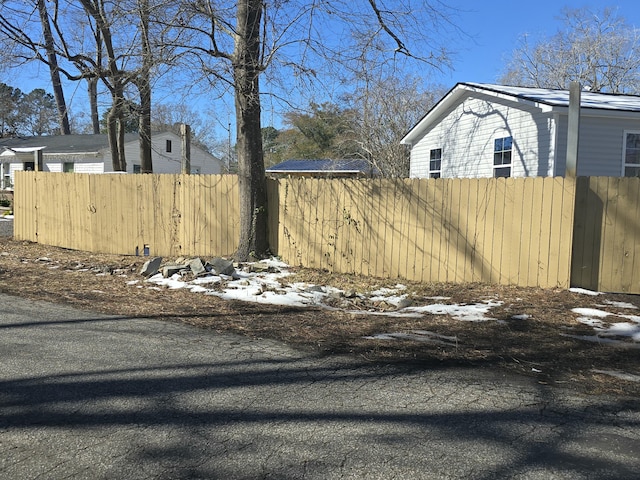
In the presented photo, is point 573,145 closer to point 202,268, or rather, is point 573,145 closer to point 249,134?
point 249,134

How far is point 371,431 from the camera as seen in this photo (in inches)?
137

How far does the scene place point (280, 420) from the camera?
3643mm

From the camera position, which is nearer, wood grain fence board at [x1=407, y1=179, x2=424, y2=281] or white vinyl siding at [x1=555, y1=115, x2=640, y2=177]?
wood grain fence board at [x1=407, y1=179, x2=424, y2=281]

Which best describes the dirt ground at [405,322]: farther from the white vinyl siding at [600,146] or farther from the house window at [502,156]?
Result: the house window at [502,156]

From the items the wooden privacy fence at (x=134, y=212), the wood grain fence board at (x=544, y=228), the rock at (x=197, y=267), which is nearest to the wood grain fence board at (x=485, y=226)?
the wood grain fence board at (x=544, y=228)

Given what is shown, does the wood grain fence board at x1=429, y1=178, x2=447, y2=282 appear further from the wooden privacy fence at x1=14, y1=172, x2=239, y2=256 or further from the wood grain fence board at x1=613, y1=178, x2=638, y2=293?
the wooden privacy fence at x1=14, y1=172, x2=239, y2=256

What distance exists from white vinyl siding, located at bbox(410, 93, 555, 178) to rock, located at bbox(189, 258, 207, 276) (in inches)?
323

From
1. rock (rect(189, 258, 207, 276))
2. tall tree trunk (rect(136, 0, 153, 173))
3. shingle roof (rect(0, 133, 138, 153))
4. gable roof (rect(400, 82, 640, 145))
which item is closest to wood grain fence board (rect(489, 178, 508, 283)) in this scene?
gable roof (rect(400, 82, 640, 145))

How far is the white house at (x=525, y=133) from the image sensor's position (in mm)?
→ 11938

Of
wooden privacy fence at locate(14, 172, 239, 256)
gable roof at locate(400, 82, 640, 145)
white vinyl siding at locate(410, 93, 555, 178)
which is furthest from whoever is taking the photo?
white vinyl siding at locate(410, 93, 555, 178)

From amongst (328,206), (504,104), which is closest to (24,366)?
(328,206)

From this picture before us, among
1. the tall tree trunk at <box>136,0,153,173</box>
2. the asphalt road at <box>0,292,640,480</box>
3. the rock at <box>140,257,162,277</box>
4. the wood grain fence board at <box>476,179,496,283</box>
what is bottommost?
the asphalt road at <box>0,292,640,480</box>

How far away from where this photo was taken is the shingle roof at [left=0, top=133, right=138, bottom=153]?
31.0 m

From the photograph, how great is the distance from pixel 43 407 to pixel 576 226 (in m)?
7.60
